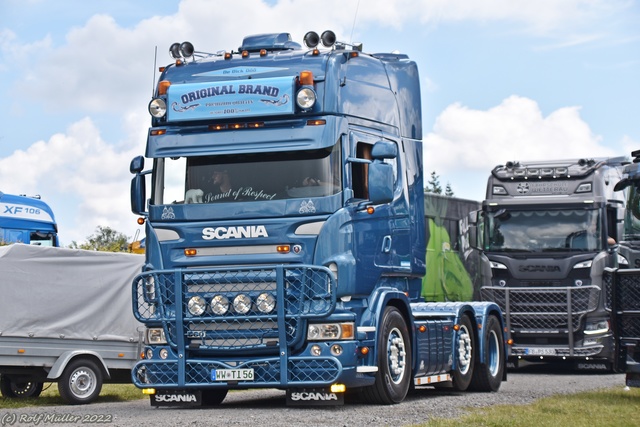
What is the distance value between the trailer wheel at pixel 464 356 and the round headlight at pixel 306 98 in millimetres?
4740

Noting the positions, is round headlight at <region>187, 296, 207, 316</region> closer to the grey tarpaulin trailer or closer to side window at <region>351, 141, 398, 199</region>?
side window at <region>351, 141, 398, 199</region>

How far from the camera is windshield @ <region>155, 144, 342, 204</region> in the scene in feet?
44.3

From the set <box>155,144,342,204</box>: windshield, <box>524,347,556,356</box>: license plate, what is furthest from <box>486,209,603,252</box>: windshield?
<box>155,144,342,204</box>: windshield

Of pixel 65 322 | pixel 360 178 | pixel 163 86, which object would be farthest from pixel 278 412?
pixel 65 322

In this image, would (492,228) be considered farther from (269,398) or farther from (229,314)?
(229,314)

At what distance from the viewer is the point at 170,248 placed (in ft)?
45.4

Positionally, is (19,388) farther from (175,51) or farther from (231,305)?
(175,51)

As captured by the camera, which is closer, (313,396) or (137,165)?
(313,396)

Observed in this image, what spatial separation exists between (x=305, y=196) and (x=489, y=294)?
34.3 feet

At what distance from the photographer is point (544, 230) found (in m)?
22.8

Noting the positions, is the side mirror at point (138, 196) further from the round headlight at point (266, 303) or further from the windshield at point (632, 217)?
the windshield at point (632, 217)

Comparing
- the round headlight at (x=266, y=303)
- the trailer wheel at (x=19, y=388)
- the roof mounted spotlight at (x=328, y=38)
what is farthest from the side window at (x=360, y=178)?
the trailer wheel at (x=19, y=388)

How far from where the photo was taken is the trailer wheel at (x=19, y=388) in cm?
1780

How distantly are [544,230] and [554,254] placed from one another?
0.53 meters
